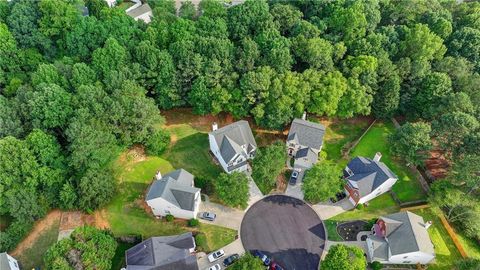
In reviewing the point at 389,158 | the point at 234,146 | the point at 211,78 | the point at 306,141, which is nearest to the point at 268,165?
the point at 234,146

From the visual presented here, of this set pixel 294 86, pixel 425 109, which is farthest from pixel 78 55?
pixel 425 109

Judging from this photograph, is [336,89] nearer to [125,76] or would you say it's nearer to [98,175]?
[125,76]

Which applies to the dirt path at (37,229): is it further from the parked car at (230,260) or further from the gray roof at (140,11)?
the gray roof at (140,11)

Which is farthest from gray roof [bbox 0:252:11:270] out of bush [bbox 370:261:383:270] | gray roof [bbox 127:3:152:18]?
gray roof [bbox 127:3:152:18]

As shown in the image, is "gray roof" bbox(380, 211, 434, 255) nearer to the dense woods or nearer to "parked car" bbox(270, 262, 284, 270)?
the dense woods

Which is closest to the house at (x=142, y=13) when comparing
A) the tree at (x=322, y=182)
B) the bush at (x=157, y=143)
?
the bush at (x=157, y=143)

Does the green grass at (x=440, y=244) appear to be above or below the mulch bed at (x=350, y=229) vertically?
below
